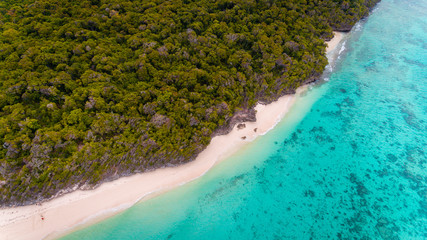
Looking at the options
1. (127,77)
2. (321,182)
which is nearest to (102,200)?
(127,77)

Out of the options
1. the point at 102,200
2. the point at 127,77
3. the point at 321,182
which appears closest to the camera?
the point at 102,200

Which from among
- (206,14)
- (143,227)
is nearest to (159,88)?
(143,227)

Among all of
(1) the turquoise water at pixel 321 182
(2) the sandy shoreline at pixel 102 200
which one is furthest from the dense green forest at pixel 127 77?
(1) the turquoise water at pixel 321 182

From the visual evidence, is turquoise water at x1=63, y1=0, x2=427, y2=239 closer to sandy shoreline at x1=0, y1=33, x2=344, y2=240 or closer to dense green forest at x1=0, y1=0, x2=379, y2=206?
sandy shoreline at x1=0, y1=33, x2=344, y2=240

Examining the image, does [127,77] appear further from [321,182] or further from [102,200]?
[321,182]

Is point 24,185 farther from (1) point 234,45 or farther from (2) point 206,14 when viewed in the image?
(2) point 206,14

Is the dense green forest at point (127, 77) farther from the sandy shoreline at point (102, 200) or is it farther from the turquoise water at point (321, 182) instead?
the turquoise water at point (321, 182)

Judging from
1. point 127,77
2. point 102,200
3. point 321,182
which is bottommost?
point 321,182
